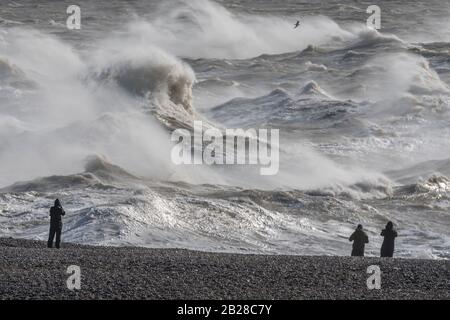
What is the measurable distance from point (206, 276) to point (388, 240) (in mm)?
4069

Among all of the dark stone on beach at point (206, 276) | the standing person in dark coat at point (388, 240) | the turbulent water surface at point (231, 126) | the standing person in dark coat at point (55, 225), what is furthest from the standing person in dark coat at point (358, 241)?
the standing person in dark coat at point (55, 225)

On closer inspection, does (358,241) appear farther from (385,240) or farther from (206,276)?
(206,276)

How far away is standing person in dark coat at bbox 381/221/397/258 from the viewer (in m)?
16.0

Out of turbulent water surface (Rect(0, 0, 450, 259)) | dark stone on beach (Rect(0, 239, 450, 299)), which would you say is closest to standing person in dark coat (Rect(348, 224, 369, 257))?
dark stone on beach (Rect(0, 239, 450, 299))

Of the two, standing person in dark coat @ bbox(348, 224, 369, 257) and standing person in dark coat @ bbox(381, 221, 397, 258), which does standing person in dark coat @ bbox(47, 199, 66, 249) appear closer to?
standing person in dark coat @ bbox(348, 224, 369, 257)

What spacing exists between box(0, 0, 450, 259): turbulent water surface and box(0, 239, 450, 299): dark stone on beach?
2779 mm

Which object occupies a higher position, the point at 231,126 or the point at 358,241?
the point at 231,126

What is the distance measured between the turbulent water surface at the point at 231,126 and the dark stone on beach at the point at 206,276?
2779 millimetres

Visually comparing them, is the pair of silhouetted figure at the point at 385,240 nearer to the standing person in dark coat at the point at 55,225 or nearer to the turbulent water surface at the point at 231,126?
the turbulent water surface at the point at 231,126

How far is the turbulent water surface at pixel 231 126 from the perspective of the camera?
1856 cm

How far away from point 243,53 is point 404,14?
13034 millimetres

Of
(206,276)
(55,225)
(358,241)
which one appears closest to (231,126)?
(358,241)

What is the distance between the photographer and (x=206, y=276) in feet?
42.3
